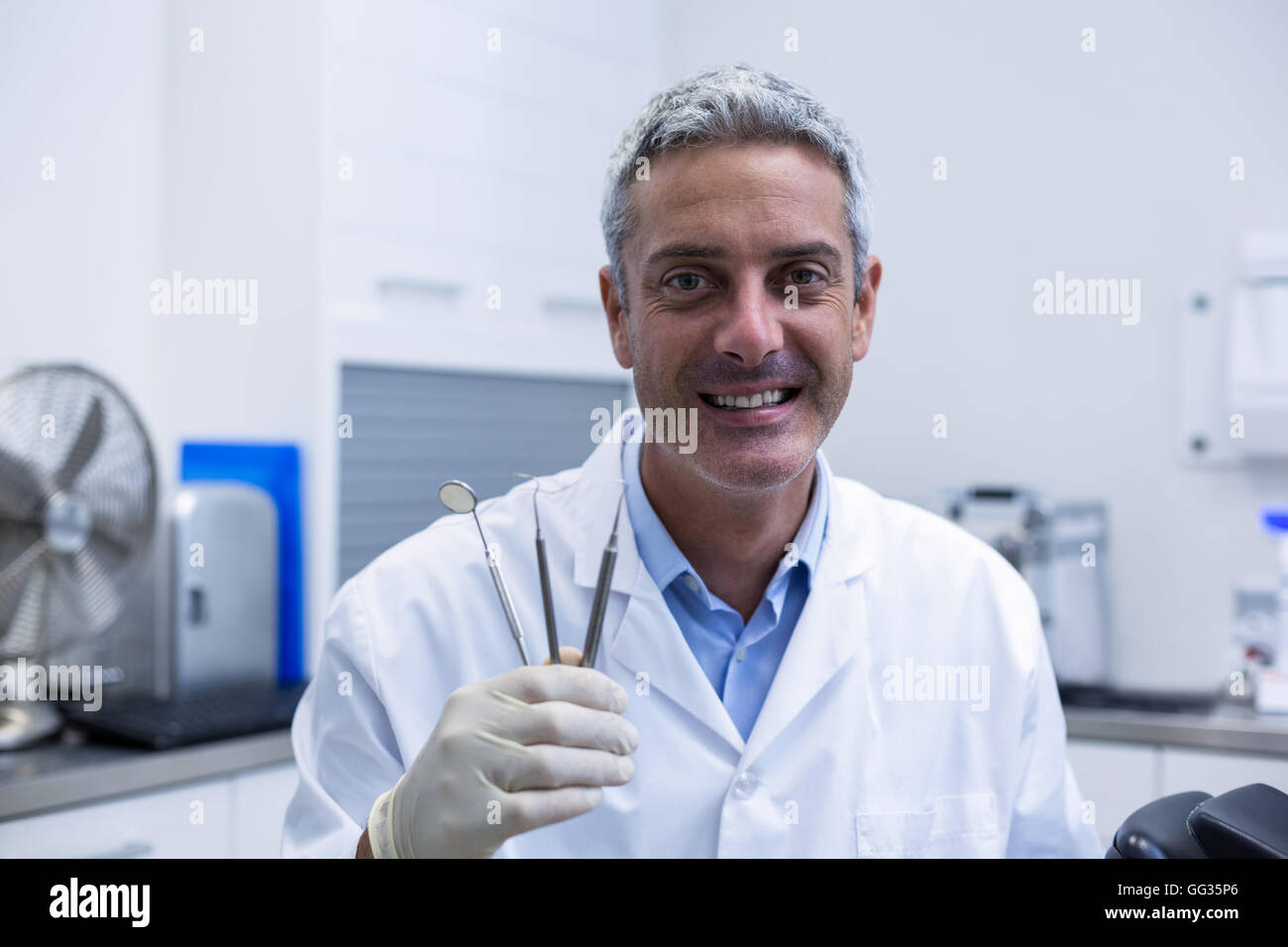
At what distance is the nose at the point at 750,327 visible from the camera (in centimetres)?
86

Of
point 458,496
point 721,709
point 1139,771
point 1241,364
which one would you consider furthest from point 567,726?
point 1241,364

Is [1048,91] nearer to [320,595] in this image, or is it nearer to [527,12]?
[527,12]

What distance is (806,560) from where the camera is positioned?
1.05 m

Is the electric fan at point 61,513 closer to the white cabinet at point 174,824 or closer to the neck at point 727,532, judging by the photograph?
the white cabinet at point 174,824

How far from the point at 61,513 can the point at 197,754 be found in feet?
1.28

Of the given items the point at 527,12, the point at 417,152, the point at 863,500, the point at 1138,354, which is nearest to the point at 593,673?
the point at 863,500

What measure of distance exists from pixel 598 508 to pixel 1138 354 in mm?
1605

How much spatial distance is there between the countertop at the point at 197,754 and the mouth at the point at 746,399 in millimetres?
1068

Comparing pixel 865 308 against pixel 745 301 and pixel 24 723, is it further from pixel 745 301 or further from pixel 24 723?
pixel 24 723

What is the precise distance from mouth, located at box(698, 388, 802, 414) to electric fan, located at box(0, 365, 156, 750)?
1.09m

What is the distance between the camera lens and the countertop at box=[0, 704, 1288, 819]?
147cm

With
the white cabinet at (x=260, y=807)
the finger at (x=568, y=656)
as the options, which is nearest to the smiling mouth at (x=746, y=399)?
the finger at (x=568, y=656)

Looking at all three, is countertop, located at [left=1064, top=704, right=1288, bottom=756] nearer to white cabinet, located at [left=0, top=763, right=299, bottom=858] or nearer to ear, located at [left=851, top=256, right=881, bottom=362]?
ear, located at [left=851, top=256, right=881, bottom=362]

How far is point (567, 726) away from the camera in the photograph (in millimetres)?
716
